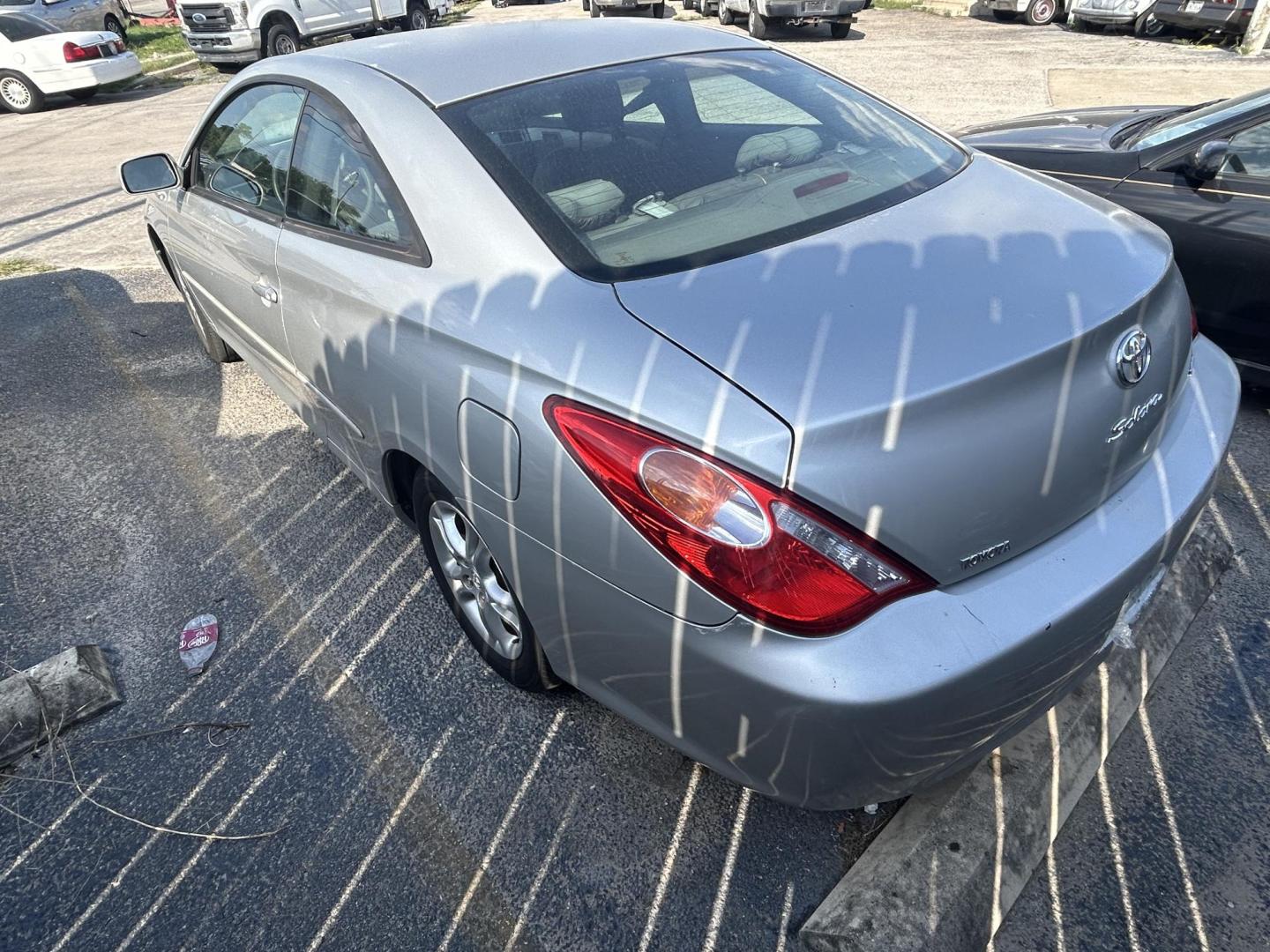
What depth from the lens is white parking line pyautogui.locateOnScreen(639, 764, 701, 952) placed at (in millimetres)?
1852

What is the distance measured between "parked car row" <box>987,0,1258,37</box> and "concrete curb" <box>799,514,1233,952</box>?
13.2 meters

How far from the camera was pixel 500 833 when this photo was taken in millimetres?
2062

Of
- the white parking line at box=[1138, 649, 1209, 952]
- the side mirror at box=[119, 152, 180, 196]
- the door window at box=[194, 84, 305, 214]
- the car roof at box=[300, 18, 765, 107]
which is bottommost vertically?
the white parking line at box=[1138, 649, 1209, 952]

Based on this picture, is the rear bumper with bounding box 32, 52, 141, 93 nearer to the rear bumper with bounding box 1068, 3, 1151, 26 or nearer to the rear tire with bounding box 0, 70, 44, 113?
the rear tire with bounding box 0, 70, 44, 113

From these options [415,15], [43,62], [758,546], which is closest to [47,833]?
[758,546]

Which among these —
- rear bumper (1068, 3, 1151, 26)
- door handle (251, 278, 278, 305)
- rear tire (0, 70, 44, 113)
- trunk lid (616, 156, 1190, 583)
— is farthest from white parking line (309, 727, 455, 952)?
rear bumper (1068, 3, 1151, 26)

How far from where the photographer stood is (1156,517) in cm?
173

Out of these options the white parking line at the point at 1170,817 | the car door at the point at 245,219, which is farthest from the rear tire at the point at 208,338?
the white parking line at the point at 1170,817

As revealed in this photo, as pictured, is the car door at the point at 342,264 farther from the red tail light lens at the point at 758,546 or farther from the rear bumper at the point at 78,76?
the rear bumper at the point at 78,76

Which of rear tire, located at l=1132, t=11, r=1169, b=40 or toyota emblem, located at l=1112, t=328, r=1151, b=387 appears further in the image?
rear tire, located at l=1132, t=11, r=1169, b=40

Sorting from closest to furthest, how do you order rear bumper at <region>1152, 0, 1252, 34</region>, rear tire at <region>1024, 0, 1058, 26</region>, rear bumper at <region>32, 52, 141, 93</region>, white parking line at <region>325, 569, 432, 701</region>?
white parking line at <region>325, 569, 432, 701</region>
rear bumper at <region>1152, 0, 1252, 34</region>
rear bumper at <region>32, 52, 141, 93</region>
rear tire at <region>1024, 0, 1058, 26</region>

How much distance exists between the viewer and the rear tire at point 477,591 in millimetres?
2229

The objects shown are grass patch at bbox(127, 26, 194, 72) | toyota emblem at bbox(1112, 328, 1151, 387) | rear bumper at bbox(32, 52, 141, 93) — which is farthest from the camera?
grass patch at bbox(127, 26, 194, 72)

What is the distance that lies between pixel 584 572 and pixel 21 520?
289 centimetres
